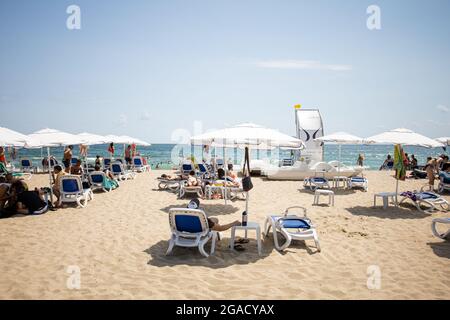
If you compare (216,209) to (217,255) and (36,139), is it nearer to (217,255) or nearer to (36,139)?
(217,255)

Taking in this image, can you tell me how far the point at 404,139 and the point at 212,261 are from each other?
6830 mm

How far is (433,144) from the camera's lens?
8.13 meters

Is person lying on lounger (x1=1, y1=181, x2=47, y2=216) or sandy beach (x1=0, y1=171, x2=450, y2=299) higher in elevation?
person lying on lounger (x1=1, y1=181, x2=47, y2=216)

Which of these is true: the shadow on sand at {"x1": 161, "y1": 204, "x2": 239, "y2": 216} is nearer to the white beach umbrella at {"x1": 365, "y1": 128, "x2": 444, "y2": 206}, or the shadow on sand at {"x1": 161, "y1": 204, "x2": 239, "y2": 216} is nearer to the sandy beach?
the sandy beach

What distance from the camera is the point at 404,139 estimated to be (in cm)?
814

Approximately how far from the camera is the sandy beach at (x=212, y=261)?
3611 mm

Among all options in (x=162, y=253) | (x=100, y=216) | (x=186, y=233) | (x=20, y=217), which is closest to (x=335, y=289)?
(x=186, y=233)

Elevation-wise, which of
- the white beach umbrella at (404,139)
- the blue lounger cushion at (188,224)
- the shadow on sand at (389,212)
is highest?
the white beach umbrella at (404,139)

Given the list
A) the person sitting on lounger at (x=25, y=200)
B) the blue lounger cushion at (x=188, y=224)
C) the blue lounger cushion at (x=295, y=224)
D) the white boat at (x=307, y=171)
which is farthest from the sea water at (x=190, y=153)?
the blue lounger cushion at (x=188, y=224)

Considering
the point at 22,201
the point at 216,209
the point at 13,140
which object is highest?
the point at 13,140

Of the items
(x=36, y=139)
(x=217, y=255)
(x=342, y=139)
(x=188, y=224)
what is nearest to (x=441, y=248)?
(x=217, y=255)

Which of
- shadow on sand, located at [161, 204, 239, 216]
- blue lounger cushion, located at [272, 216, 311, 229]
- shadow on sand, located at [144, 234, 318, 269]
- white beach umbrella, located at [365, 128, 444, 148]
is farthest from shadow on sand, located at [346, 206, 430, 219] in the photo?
shadow on sand, located at [161, 204, 239, 216]

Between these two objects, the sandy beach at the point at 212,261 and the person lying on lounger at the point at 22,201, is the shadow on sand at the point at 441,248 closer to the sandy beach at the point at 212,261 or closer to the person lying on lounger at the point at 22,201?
the sandy beach at the point at 212,261

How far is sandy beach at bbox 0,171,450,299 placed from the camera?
11.8 ft
